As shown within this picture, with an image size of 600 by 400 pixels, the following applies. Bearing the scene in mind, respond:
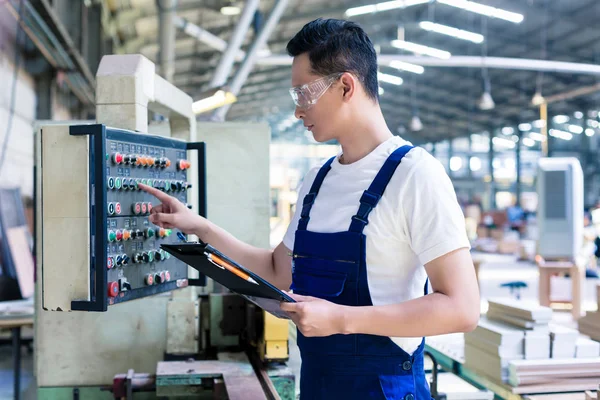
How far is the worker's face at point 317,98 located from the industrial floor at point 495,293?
190cm

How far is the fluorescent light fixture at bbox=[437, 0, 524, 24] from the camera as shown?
37.4ft

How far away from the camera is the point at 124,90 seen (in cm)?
214

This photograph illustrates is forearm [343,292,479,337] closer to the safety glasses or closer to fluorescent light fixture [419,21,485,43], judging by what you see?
the safety glasses

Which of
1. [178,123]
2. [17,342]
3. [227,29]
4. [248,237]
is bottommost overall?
[17,342]

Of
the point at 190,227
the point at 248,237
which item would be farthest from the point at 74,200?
the point at 248,237

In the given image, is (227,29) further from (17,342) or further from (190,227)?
(190,227)

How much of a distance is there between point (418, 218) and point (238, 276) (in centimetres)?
38

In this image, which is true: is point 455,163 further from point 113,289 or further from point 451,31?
point 113,289

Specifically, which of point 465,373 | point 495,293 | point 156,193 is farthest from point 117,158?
point 495,293

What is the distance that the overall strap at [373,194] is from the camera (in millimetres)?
1396

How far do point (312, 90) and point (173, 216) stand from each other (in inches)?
27.7

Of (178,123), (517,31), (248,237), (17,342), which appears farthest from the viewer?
(517,31)

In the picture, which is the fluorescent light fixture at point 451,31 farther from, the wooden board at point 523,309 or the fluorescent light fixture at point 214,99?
the wooden board at point 523,309

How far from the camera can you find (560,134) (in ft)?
68.2
